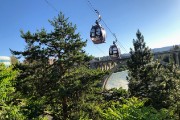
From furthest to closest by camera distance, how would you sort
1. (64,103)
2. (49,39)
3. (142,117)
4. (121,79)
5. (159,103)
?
1. (121,79)
2. (159,103)
3. (49,39)
4. (64,103)
5. (142,117)

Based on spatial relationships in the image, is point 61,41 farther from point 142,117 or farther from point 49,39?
point 142,117

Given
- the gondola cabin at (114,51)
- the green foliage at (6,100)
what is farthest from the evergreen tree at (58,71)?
the green foliage at (6,100)

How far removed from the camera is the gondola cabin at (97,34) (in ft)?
61.8

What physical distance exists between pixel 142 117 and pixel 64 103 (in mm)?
19302

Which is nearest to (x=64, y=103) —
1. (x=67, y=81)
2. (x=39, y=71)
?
(x=67, y=81)

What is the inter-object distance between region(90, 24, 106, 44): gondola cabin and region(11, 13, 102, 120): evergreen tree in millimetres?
4769

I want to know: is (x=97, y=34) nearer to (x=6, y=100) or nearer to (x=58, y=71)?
(x=58, y=71)

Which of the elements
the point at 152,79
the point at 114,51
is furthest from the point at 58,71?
the point at 152,79

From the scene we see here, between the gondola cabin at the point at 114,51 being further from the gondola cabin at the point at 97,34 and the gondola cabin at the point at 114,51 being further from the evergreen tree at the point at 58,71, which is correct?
the gondola cabin at the point at 97,34

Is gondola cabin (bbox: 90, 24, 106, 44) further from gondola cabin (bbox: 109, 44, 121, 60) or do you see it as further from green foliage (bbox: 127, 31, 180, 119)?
green foliage (bbox: 127, 31, 180, 119)

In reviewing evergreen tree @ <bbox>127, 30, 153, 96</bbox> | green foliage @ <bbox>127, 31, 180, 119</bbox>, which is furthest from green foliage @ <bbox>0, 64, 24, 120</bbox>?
evergreen tree @ <bbox>127, 30, 153, 96</bbox>

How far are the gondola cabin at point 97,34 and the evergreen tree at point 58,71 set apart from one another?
4.77 metres

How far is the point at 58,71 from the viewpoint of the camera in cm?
2409

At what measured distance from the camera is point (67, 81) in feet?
76.5
